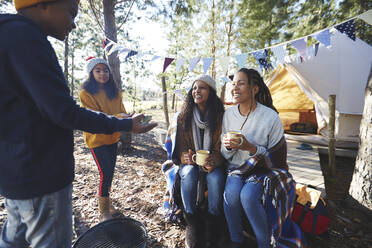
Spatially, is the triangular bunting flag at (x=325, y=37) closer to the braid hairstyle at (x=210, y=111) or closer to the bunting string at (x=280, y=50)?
the bunting string at (x=280, y=50)

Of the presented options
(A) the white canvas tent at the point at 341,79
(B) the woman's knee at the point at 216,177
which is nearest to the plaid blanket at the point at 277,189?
(B) the woman's knee at the point at 216,177

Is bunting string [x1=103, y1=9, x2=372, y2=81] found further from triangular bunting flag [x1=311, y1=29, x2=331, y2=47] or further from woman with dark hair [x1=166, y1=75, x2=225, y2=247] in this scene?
woman with dark hair [x1=166, y1=75, x2=225, y2=247]

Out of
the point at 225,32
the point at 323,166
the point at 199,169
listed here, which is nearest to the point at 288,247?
the point at 199,169

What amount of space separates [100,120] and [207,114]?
1426 mm

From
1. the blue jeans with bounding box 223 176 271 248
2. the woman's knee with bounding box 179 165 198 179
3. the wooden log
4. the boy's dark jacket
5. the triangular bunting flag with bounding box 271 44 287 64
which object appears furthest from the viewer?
the wooden log

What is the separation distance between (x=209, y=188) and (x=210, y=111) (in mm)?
882

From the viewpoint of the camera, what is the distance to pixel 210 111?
227cm

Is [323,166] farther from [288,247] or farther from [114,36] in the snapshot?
[114,36]

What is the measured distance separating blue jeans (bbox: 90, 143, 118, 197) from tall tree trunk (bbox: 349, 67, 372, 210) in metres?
3.06

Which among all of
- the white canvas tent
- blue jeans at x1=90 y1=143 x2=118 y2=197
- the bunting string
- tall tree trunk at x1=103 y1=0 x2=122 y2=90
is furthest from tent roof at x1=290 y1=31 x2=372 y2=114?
blue jeans at x1=90 y1=143 x2=118 y2=197

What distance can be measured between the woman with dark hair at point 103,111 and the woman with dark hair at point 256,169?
1.22 metres

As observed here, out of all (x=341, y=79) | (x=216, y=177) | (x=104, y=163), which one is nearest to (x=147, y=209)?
(x=104, y=163)

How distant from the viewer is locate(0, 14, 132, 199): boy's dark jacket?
0.80 m

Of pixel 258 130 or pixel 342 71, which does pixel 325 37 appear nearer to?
pixel 258 130
